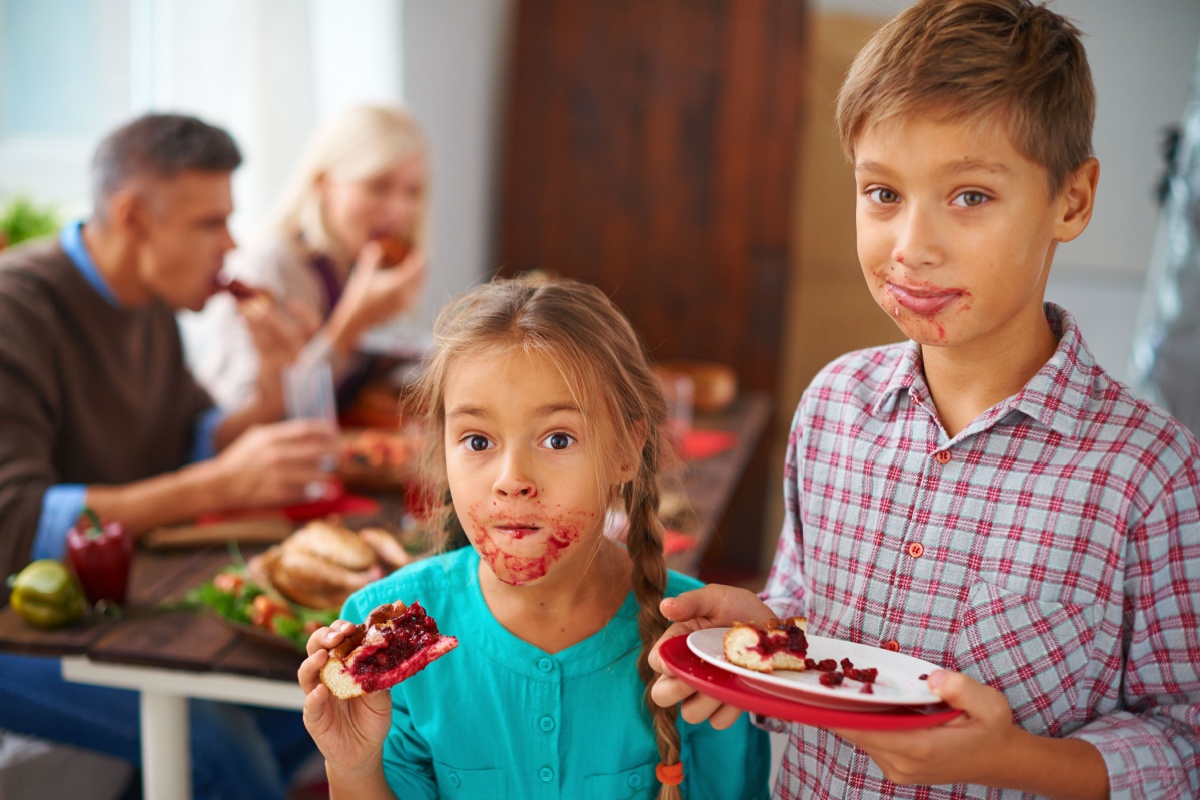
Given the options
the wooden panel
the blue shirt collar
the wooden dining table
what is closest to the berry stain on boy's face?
the wooden dining table

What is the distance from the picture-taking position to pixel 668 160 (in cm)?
508

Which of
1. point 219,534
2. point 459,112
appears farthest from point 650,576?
point 459,112

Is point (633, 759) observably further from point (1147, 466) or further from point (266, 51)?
point (266, 51)

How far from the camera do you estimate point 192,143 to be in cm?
269

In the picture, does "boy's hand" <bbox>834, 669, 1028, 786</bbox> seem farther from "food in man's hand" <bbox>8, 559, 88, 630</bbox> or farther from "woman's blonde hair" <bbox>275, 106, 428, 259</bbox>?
"woman's blonde hair" <bbox>275, 106, 428, 259</bbox>

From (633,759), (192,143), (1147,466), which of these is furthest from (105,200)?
(1147,466)

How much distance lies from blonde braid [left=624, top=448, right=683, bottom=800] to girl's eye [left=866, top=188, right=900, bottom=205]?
18.6 inches

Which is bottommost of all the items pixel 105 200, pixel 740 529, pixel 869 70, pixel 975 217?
pixel 740 529

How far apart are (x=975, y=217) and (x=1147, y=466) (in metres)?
0.34

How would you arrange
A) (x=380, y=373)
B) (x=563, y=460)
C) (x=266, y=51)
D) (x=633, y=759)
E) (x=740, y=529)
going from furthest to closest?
(x=740, y=529), (x=266, y=51), (x=380, y=373), (x=633, y=759), (x=563, y=460)

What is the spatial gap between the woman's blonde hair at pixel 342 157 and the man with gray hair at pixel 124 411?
0.90 meters

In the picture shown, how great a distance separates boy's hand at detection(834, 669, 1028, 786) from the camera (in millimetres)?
1072

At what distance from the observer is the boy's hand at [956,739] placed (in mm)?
1072

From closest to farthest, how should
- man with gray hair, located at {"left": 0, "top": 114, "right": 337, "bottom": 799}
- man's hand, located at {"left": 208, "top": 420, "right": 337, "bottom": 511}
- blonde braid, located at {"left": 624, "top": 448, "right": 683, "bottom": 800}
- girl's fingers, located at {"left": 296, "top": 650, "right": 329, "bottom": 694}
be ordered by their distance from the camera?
1. girl's fingers, located at {"left": 296, "top": 650, "right": 329, "bottom": 694}
2. blonde braid, located at {"left": 624, "top": 448, "right": 683, "bottom": 800}
3. man with gray hair, located at {"left": 0, "top": 114, "right": 337, "bottom": 799}
4. man's hand, located at {"left": 208, "top": 420, "right": 337, "bottom": 511}
